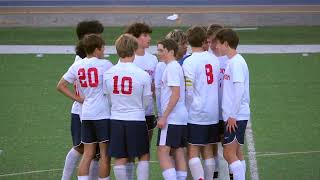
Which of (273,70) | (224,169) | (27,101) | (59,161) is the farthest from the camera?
(273,70)

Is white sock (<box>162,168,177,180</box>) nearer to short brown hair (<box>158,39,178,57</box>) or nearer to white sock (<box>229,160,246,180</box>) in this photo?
white sock (<box>229,160,246,180</box>)

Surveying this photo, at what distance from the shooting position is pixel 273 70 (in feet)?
50.9

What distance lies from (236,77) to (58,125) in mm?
4311

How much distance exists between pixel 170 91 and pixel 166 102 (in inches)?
4.7

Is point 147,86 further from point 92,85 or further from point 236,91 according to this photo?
point 236,91

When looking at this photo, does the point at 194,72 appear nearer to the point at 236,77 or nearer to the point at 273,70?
the point at 236,77

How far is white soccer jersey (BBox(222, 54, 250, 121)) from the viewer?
25.1ft

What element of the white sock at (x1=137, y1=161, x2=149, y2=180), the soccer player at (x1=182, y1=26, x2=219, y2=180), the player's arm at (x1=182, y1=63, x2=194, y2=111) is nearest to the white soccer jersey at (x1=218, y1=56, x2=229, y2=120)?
the soccer player at (x1=182, y1=26, x2=219, y2=180)

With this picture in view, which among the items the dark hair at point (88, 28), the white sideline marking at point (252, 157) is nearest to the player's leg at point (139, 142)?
the dark hair at point (88, 28)

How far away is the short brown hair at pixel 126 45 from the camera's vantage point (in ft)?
24.6

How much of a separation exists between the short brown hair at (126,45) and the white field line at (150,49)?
395 inches

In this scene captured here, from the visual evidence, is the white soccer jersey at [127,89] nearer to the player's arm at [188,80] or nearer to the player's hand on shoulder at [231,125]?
the player's arm at [188,80]

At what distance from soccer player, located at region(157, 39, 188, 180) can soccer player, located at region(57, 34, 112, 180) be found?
0.51 metres

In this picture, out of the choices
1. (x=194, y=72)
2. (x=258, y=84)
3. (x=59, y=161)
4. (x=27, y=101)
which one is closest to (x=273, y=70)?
(x=258, y=84)
